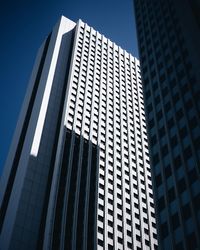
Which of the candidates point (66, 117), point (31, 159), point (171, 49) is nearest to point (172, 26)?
point (171, 49)

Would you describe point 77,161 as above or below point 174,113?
above

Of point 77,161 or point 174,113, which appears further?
point 77,161

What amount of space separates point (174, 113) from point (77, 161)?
24287 mm

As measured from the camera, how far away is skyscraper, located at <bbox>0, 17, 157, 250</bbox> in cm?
5125

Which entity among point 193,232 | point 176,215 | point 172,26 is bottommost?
point 193,232

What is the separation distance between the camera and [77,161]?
62219 mm

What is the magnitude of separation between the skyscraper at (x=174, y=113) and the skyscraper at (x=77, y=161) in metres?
17.1

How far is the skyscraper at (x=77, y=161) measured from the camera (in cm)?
5125

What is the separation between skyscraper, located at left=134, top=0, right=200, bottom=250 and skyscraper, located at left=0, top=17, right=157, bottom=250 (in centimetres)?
1713

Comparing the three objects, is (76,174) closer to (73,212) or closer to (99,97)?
(73,212)

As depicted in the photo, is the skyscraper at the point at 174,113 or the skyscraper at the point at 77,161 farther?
the skyscraper at the point at 77,161

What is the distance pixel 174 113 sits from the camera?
1678 inches

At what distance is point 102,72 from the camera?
87.9m

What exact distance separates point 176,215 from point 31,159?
30.5 meters
